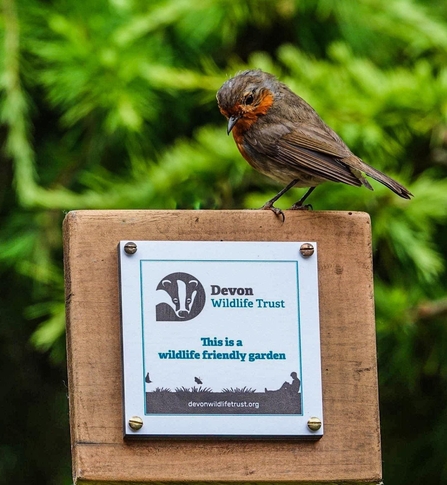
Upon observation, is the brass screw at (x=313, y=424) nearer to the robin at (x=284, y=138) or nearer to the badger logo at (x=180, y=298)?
the badger logo at (x=180, y=298)

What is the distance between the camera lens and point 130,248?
3.21 m

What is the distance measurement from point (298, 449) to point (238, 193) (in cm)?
185

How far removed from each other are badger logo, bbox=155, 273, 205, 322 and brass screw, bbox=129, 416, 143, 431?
0.26 m

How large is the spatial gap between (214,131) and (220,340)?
192 centimetres

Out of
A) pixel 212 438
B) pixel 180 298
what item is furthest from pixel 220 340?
pixel 212 438

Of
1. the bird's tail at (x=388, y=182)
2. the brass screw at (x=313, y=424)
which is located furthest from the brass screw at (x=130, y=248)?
the bird's tail at (x=388, y=182)

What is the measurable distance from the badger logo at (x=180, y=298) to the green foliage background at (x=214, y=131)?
97cm

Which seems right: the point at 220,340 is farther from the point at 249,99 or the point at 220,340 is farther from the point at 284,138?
the point at 249,99

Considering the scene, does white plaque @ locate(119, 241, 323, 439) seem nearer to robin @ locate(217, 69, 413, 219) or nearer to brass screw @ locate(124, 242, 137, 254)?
brass screw @ locate(124, 242, 137, 254)

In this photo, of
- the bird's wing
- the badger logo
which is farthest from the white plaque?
the bird's wing

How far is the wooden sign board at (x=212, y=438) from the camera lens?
3154mm

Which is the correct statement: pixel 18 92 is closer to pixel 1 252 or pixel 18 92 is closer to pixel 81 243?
pixel 1 252

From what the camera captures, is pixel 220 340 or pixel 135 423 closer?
pixel 135 423

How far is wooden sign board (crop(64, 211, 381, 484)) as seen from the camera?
315 centimetres
